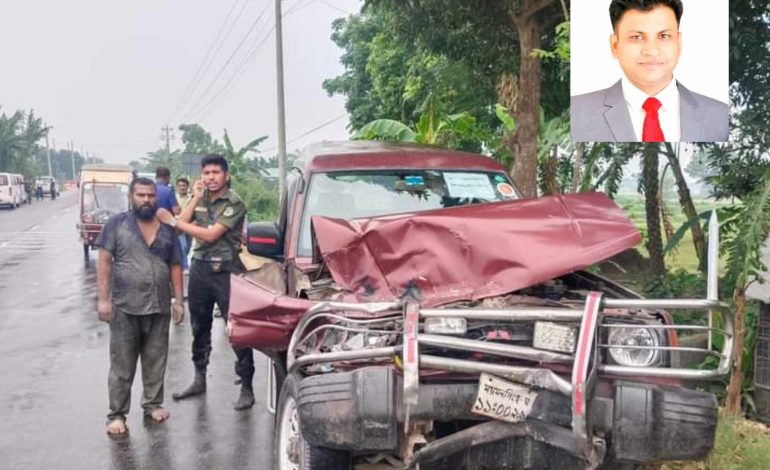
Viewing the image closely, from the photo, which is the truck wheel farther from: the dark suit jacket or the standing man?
the dark suit jacket

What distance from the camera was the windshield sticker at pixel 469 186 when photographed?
550 centimetres

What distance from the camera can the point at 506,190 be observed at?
5594mm

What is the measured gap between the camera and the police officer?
20.3ft

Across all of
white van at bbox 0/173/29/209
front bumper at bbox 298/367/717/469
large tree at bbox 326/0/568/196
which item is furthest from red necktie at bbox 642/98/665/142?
white van at bbox 0/173/29/209

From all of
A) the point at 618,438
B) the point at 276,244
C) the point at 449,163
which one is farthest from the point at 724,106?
the point at 618,438

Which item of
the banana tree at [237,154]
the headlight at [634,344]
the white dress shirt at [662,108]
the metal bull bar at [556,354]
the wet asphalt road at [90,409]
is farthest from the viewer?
the banana tree at [237,154]

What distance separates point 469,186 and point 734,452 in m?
2.37

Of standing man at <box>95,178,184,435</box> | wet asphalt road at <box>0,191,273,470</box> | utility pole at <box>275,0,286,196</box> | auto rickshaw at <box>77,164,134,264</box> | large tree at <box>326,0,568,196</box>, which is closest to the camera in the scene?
wet asphalt road at <box>0,191,273,470</box>

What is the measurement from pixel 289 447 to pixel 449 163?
249 centimetres

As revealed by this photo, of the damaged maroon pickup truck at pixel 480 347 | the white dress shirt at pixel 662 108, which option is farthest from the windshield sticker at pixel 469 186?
the white dress shirt at pixel 662 108

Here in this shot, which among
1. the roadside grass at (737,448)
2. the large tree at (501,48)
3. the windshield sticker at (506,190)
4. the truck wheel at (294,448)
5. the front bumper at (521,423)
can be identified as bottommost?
the roadside grass at (737,448)

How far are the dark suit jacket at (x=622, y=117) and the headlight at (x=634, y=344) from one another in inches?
171

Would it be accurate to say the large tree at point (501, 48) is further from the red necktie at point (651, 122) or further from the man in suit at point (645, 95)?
the red necktie at point (651, 122)

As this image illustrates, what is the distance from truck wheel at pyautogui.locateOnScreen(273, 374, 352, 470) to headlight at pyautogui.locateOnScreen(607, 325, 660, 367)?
1.30 metres
